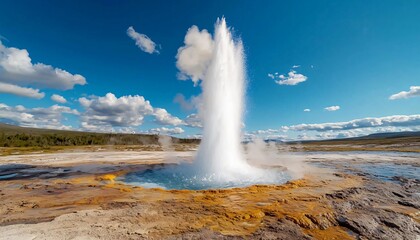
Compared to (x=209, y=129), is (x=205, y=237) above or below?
below

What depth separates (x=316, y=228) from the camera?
25.4ft

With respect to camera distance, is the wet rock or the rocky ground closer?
the rocky ground

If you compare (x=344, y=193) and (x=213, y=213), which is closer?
(x=213, y=213)

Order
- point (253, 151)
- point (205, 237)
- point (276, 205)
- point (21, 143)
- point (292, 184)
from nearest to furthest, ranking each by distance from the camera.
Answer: point (205, 237) → point (276, 205) → point (292, 184) → point (253, 151) → point (21, 143)

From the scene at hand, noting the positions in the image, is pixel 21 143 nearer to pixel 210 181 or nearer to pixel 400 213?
pixel 210 181

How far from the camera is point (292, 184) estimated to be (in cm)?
1434

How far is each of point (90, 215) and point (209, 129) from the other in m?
12.3

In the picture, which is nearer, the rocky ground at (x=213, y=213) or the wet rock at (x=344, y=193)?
the rocky ground at (x=213, y=213)

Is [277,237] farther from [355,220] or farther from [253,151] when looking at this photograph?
[253,151]

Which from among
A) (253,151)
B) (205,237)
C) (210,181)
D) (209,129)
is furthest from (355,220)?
(253,151)

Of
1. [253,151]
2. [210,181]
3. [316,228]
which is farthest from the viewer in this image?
[253,151]

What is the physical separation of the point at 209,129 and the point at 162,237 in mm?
13206

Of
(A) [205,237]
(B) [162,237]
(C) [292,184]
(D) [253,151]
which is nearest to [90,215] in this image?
(B) [162,237]

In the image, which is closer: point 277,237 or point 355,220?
point 277,237
